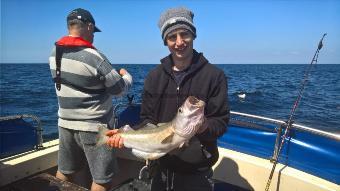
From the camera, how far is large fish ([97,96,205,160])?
8.54ft

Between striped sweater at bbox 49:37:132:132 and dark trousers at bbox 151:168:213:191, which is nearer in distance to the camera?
dark trousers at bbox 151:168:213:191

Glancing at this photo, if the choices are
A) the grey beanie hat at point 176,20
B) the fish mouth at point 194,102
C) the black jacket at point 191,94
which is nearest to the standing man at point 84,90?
the black jacket at point 191,94

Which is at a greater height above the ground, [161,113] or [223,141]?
[161,113]

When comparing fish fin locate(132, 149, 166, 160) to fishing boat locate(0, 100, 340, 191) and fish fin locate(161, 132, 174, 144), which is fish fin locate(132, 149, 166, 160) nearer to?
fish fin locate(161, 132, 174, 144)

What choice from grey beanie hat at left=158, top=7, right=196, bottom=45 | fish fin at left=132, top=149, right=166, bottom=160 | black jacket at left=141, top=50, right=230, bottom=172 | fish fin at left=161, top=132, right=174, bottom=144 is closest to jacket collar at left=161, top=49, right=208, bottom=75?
black jacket at left=141, top=50, right=230, bottom=172

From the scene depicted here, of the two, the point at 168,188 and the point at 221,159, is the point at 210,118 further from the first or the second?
the point at 221,159

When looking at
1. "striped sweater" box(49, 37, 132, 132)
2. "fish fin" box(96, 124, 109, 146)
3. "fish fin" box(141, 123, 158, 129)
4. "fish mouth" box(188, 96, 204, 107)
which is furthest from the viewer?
"striped sweater" box(49, 37, 132, 132)

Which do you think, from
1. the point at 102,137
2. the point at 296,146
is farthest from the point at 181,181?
the point at 296,146

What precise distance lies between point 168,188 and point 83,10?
8.44ft

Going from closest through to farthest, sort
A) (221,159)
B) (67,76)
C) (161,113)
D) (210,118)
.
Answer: (210,118), (161,113), (67,76), (221,159)

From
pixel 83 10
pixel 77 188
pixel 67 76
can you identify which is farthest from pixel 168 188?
pixel 83 10

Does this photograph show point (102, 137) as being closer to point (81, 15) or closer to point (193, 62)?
point (193, 62)

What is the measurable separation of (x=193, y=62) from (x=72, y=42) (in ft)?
5.45

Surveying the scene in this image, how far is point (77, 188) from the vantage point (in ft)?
11.8
